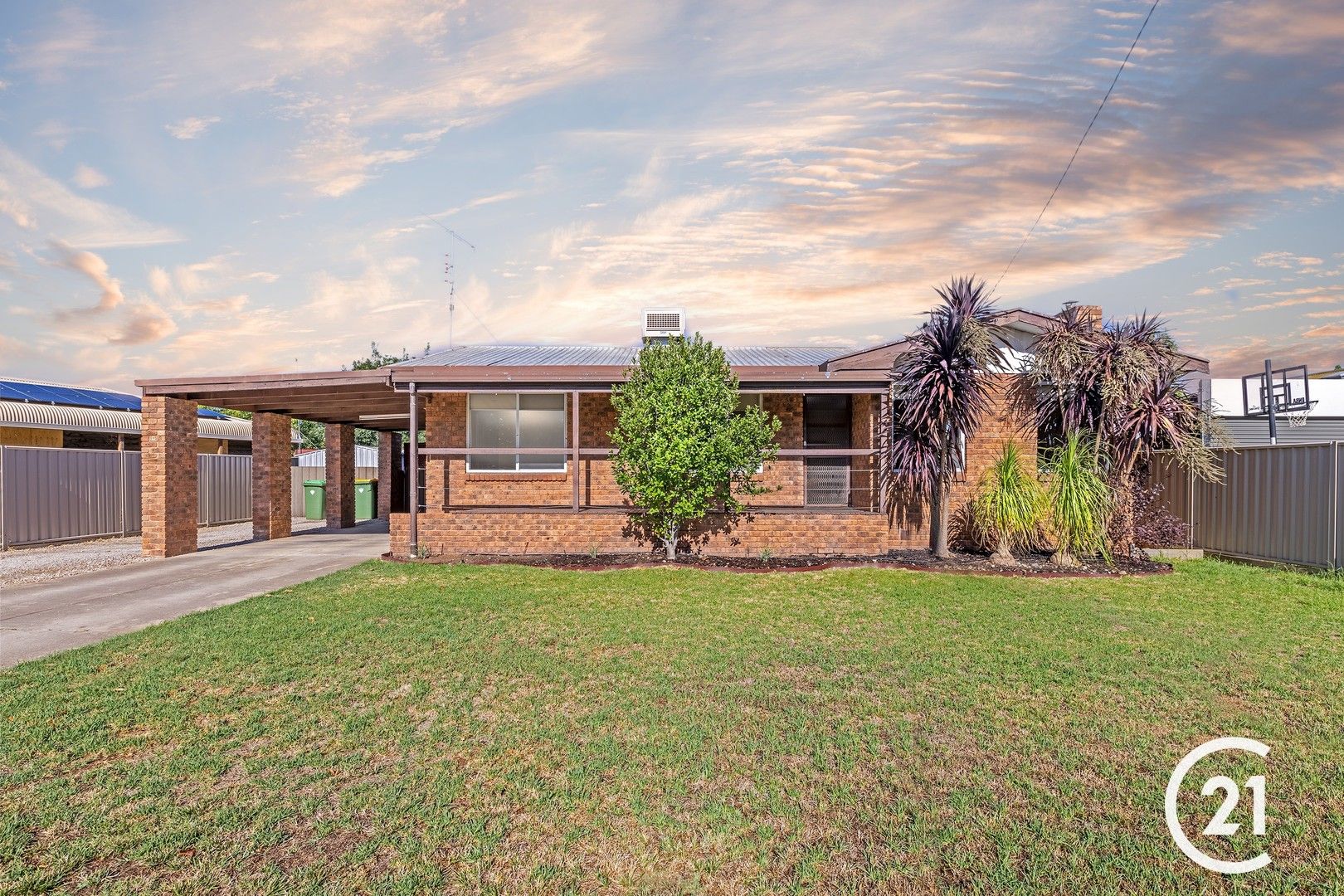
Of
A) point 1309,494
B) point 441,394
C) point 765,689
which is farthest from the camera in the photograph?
point 441,394

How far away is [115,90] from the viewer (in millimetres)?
10133

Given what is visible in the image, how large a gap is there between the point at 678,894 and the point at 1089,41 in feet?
39.7

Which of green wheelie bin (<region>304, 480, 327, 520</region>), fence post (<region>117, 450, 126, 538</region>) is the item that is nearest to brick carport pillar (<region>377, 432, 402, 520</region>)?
green wheelie bin (<region>304, 480, 327, 520</region>)

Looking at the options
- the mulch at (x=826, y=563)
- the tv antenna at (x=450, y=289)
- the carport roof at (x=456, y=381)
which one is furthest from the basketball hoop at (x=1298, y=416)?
the tv antenna at (x=450, y=289)

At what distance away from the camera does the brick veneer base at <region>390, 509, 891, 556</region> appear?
10812 mm

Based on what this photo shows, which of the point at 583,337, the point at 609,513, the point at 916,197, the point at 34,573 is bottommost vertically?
the point at 34,573

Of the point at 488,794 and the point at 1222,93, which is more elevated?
the point at 1222,93

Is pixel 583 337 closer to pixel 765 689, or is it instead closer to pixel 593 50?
pixel 593 50

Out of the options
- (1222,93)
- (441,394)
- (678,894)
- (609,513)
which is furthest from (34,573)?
(1222,93)

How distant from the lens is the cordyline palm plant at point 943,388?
33.6 ft

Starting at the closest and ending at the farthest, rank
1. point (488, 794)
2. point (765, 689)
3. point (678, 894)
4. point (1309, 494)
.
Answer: point (678, 894), point (488, 794), point (765, 689), point (1309, 494)

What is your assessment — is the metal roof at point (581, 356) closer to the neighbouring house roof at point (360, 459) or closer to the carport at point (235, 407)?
the carport at point (235, 407)

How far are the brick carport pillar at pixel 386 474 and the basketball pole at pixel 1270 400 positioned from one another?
20.0 meters

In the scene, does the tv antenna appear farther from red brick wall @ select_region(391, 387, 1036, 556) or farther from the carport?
red brick wall @ select_region(391, 387, 1036, 556)
